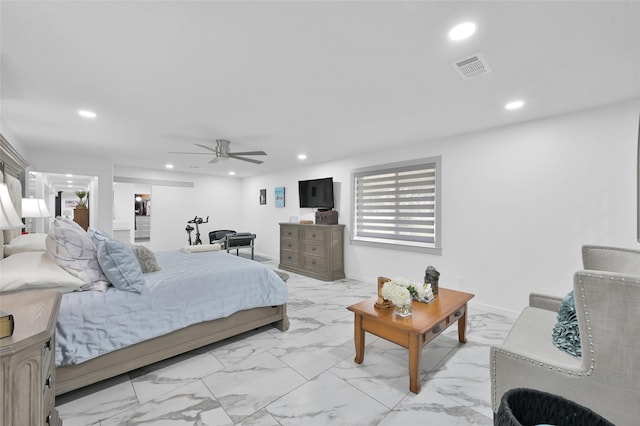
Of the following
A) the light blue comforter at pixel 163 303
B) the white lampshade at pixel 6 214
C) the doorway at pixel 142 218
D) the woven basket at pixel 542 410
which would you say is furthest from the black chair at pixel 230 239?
the woven basket at pixel 542 410

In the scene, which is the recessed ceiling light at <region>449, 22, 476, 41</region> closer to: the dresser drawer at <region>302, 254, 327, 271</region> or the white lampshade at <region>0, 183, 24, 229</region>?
the white lampshade at <region>0, 183, 24, 229</region>

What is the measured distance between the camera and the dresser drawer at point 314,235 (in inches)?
203

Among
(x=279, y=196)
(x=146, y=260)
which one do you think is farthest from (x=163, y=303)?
(x=279, y=196)

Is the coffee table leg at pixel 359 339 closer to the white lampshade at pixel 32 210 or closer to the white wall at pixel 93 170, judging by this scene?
the white lampshade at pixel 32 210

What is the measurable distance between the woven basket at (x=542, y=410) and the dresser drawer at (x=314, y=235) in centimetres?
406

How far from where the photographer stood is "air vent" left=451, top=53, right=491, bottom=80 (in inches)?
74.2

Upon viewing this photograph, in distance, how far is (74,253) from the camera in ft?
6.63

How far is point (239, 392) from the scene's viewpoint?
191 cm

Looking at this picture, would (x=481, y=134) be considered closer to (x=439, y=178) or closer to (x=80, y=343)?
(x=439, y=178)

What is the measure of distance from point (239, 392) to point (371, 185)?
3.79m

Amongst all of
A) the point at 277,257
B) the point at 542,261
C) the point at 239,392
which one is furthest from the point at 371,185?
the point at 239,392

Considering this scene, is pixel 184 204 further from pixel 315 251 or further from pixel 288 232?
pixel 315 251

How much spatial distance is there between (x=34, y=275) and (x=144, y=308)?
0.67 metres

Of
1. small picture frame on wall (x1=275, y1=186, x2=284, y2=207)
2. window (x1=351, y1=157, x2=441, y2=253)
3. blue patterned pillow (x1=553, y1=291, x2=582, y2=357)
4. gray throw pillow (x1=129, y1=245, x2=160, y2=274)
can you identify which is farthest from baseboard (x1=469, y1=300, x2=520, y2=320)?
small picture frame on wall (x1=275, y1=186, x2=284, y2=207)
